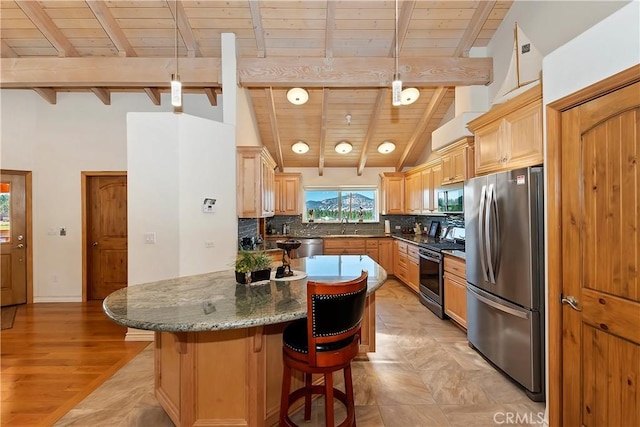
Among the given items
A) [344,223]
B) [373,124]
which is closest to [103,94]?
[373,124]

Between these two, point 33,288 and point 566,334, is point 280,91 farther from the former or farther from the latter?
point 33,288

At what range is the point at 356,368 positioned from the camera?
9.50ft

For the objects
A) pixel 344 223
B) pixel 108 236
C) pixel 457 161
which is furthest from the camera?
pixel 344 223

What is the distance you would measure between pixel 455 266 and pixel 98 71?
17.2ft

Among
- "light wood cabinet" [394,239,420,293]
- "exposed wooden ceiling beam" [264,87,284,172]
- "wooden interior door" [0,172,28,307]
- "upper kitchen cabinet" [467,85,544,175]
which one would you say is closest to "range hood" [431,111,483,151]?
"upper kitchen cabinet" [467,85,544,175]

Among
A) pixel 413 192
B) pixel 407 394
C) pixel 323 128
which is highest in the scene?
pixel 323 128

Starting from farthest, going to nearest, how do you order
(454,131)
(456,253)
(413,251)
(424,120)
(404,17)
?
(424,120) < (413,251) < (454,131) < (456,253) < (404,17)

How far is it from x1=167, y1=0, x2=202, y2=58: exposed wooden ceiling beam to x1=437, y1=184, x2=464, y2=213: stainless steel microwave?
13.9 ft

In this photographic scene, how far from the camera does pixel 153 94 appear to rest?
15.7ft

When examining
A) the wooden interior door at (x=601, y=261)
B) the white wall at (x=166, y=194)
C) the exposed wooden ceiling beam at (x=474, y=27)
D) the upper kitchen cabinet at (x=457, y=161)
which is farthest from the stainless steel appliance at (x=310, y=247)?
the wooden interior door at (x=601, y=261)

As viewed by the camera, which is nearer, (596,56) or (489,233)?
(596,56)

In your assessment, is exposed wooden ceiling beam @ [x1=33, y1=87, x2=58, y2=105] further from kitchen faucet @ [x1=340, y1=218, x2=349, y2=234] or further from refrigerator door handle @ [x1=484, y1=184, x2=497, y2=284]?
refrigerator door handle @ [x1=484, y1=184, x2=497, y2=284]

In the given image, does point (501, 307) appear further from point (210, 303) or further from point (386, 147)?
point (386, 147)

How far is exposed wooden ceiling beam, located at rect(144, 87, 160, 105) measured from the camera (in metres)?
4.69
